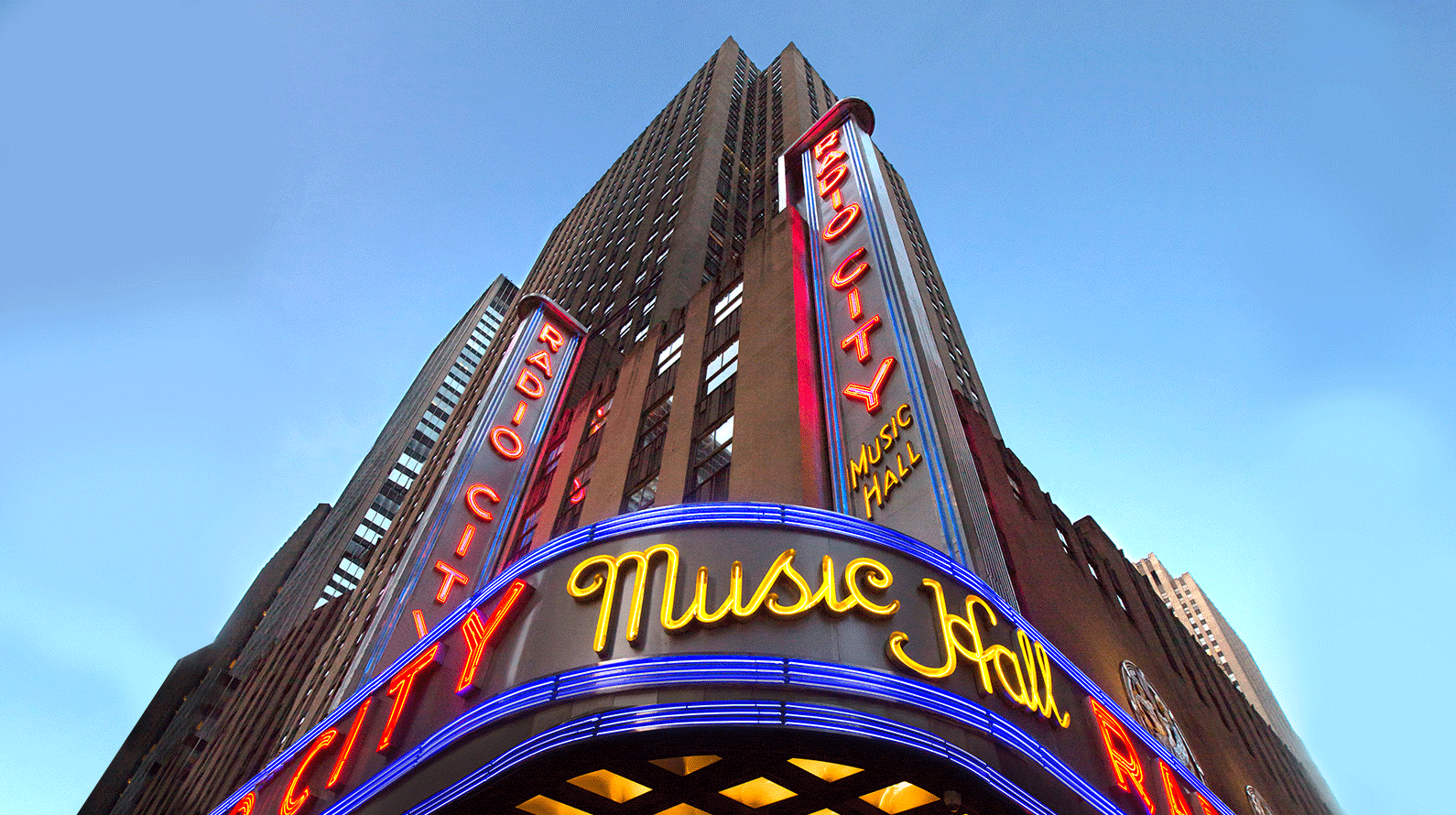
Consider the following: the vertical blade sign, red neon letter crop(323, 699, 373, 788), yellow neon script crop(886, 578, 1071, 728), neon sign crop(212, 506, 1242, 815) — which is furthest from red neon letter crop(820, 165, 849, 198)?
red neon letter crop(323, 699, 373, 788)

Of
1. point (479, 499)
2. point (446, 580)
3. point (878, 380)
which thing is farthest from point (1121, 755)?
point (479, 499)

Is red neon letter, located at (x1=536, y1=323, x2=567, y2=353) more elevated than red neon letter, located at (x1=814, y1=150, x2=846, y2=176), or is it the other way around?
red neon letter, located at (x1=814, y1=150, x2=846, y2=176)

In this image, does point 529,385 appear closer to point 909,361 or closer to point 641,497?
point 641,497

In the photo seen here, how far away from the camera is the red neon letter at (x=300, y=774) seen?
46.7 feet

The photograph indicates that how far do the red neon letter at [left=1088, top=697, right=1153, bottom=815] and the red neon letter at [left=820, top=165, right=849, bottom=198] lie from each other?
18806 millimetres

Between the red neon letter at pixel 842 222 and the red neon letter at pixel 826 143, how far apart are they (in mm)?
5195

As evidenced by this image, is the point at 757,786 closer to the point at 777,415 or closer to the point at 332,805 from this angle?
the point at 332,805

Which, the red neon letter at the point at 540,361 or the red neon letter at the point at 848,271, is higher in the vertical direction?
the red neon letter at the point at 540,361

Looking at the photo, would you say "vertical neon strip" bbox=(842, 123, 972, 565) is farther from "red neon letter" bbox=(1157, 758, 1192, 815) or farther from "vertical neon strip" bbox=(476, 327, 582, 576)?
"vertical neon strip" bbox=(476, 327, 582, 576)

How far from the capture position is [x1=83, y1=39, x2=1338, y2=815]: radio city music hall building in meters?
10.2

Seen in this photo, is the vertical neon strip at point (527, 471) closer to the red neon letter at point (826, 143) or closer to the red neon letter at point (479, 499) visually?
the red neon letter at point (479, 499)

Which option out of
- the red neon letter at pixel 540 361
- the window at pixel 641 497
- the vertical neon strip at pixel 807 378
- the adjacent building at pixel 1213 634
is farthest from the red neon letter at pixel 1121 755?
the adjacent building at pixel 1213 634

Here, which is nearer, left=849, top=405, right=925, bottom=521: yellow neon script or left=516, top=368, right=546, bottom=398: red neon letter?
left=849, top=405, right=925, bottom=521: yellow neon script

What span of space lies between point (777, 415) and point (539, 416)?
11442mm
